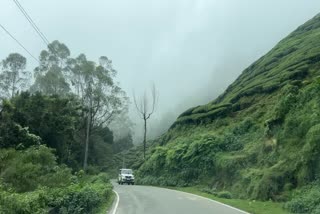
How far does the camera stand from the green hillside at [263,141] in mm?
26156

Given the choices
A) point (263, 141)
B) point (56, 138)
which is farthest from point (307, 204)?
point (56, 138)

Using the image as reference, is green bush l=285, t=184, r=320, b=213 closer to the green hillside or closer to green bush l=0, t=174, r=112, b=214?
the green hillside

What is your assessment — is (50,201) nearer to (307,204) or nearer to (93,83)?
(307,204)

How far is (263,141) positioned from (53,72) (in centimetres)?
4264

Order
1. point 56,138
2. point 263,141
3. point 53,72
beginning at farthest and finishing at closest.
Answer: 1. point 53,72
2. point 56,138
3. point 263,141

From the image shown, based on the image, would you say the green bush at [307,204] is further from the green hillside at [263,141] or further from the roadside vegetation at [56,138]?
the roadside vegetation at [56,138]

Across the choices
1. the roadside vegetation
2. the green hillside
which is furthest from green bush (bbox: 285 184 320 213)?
the roadside vegetation

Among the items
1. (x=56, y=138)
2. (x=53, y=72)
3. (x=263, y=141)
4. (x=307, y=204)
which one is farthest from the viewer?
(x=53, y=72)

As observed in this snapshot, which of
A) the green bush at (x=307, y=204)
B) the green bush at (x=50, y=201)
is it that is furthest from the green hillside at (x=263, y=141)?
the green bush at (x=50, y=201)

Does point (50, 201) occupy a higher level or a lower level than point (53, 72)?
lower

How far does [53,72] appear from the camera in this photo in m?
70.8

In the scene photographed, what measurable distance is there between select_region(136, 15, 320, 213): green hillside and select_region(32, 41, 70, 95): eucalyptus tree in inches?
701

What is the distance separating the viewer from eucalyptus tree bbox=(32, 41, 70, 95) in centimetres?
6981

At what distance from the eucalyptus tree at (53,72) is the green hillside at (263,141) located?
17.8m
